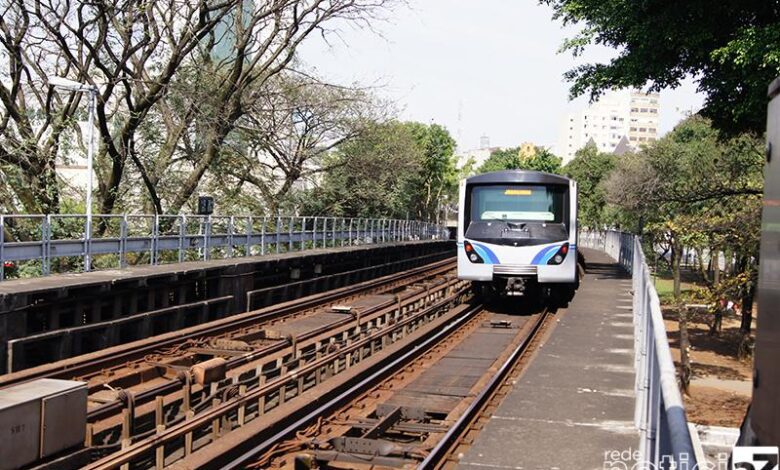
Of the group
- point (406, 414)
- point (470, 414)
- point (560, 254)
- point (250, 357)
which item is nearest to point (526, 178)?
point (560, 254)

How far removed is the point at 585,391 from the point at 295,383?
4.21 metres

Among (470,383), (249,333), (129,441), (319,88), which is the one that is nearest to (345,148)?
(319,88)

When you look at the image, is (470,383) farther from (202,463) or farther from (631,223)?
(631,223)

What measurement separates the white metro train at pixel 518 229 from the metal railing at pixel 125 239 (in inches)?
225

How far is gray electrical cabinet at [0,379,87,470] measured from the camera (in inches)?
236

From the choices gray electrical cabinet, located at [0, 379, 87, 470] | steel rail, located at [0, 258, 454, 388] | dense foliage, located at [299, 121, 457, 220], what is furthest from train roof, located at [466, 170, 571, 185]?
dense foliage, located at [299, 121, 457, 220]

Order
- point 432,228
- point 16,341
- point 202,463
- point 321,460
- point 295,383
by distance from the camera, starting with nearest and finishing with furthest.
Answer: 1. point 202,463
2. point 321,460
3. point 16,341
4. point 295,383
5. point 432,228

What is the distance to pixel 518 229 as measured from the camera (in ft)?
55.1

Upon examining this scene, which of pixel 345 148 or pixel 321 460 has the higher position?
pixel 345 148

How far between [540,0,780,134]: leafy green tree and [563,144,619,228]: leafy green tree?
171 feet

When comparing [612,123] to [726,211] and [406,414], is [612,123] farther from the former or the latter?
[406,414]

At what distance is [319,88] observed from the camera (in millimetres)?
34406

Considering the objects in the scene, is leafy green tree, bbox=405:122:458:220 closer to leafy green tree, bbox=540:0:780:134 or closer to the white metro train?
leafy green tree, bbox=540:0:780:134

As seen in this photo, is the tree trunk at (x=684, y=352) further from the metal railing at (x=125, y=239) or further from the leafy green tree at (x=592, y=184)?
the leafy green tree at (x=592, y=184)
